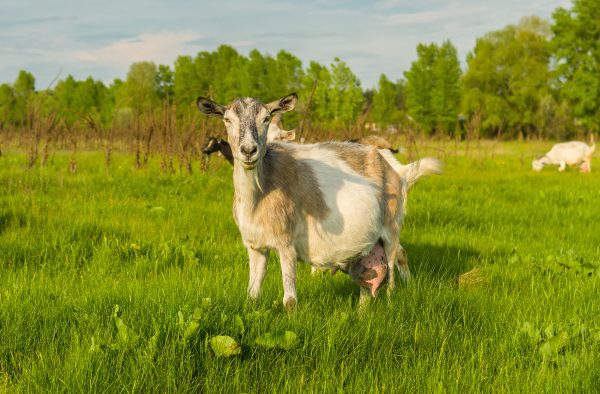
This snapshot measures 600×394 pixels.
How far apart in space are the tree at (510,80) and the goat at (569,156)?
41.6m


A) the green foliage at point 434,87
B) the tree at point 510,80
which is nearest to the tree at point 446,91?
the green foliage at point 434,87

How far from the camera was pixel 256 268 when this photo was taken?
426 cm

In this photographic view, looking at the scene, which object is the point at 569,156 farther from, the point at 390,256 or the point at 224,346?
the point at 224,346

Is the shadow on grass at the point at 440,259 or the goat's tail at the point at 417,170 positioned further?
the shadow on grass at the point at 440,259

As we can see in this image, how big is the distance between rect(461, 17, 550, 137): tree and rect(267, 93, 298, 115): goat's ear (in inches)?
2388

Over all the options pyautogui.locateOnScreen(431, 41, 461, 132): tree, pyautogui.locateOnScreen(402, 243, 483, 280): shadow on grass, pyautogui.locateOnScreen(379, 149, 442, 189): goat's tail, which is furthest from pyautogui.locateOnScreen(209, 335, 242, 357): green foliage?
pyautogui.locateOnScreen(431, 41, 461, 132): tree

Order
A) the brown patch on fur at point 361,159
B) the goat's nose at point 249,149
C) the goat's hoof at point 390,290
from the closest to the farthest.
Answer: the goat's nose at point 249,149
the goat's hoof at point 390,290
the brown patch on fur at point 361,159

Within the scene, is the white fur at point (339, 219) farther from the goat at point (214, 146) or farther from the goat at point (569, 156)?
the goat at point (569, 156)

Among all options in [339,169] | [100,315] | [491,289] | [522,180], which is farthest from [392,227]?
[522,180]

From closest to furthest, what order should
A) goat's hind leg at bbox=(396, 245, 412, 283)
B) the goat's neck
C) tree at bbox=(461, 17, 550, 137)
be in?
the goat's neck, goat's hind leg at bbox=(396, 245, 412, 283), tree at bbox=(461, 17, 550, 137)

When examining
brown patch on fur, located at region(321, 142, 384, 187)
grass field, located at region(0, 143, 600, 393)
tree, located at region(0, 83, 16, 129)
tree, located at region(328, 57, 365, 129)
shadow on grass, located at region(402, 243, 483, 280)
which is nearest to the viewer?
grass field, located at region(0, 143, 600, 393)

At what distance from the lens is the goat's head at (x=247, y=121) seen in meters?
3.46

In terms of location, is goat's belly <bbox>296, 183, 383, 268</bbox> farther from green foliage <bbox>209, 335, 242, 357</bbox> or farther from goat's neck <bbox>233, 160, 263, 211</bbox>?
green foliage <bbox>209, 335, 242, 357</bbox>

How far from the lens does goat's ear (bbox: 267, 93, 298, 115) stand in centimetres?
383
